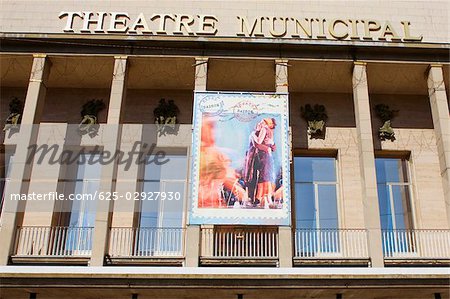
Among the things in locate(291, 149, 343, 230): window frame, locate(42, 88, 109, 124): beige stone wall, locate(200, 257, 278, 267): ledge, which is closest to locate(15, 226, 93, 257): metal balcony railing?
locate(200, 257, 278, 267): ledge

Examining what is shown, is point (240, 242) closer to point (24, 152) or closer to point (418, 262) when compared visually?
point (418, 262)

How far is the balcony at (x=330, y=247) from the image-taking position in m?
15.0

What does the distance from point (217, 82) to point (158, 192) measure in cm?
433

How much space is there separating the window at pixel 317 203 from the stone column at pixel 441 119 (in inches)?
139

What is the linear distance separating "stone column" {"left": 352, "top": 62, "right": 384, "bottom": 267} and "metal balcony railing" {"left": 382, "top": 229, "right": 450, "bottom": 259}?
0.79m

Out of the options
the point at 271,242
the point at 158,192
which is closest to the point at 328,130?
the point at 271,242

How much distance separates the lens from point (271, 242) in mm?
15547

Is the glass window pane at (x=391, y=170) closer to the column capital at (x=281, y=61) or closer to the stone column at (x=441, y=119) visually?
the stone column at (x=441, y=119)

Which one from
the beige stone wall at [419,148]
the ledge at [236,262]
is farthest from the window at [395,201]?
the ledge at [236,262]

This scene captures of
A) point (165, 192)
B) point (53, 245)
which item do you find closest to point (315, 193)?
point (165, 192)

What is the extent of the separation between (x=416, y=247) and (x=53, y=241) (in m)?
11.6

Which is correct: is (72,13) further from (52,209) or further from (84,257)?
(84,257)

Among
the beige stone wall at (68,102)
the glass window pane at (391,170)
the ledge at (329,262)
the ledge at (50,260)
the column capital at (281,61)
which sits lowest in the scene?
the ledge at (50,260)

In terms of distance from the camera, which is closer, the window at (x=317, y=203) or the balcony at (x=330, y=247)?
the balcony at (x=330, y=247)
